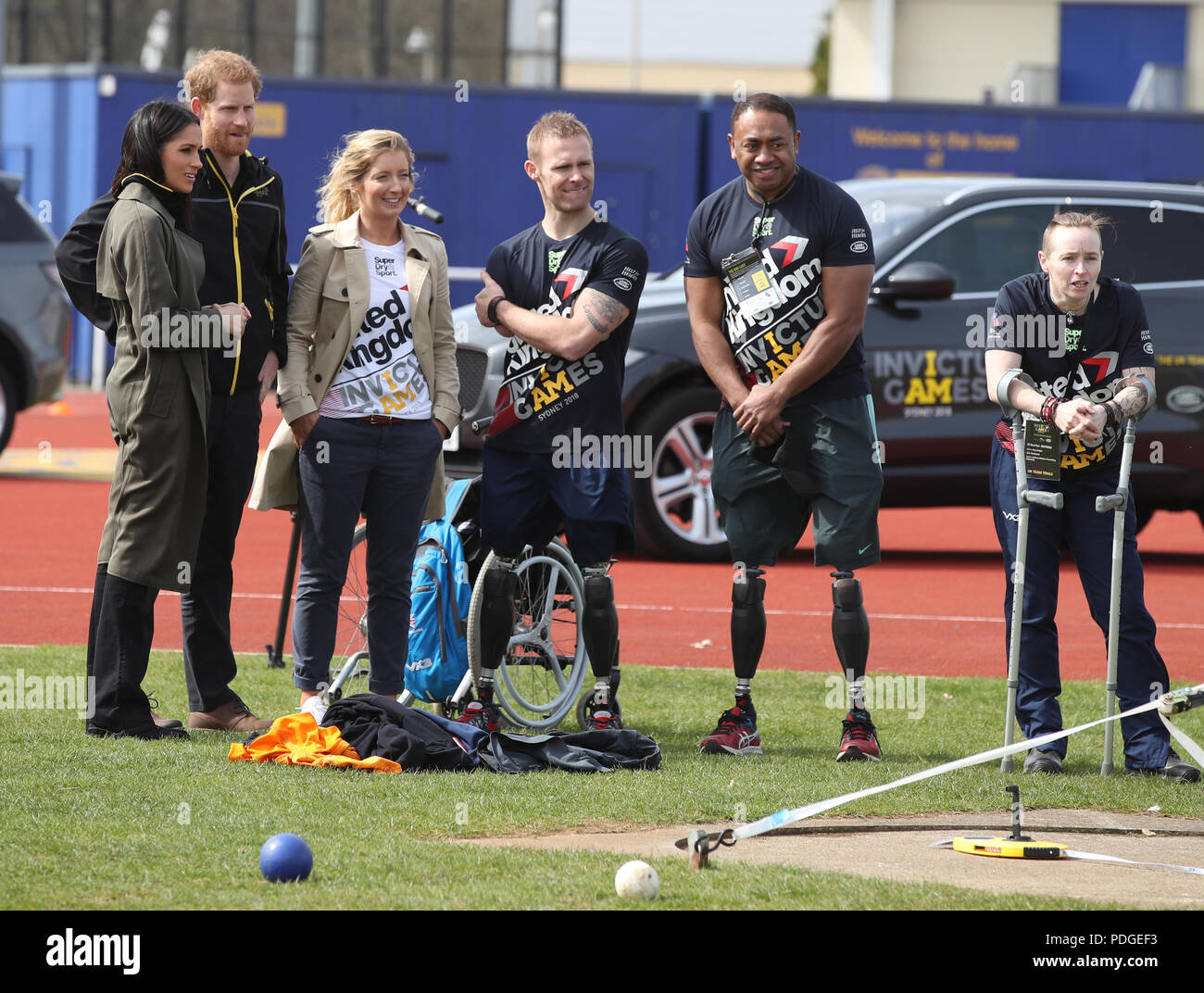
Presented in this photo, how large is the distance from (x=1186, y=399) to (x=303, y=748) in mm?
7038

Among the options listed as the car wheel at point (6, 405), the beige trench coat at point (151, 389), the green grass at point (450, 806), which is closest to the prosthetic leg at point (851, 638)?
the green grass at point (450, 806)

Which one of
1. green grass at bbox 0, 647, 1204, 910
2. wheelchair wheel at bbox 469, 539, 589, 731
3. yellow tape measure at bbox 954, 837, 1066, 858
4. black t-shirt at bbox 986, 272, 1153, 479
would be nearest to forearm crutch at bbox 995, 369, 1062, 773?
black t-shirt at bbox 986, 272, 1153, 479

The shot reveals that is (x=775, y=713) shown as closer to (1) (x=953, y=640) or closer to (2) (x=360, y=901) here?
(1) (x=953, y=640)

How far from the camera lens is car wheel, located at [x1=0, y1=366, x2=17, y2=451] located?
14.7 m

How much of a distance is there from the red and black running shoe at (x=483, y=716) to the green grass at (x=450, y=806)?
0.59 meters

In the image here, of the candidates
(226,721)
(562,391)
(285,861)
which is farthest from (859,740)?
(285,861)

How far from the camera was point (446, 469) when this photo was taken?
30.8 ft

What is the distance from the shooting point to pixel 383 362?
6.68 meters

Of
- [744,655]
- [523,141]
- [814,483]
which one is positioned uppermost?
[523,141]

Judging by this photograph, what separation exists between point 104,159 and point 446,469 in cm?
1703

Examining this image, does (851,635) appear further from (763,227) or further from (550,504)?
(763,227)

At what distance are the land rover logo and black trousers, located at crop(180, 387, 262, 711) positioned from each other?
257 inches

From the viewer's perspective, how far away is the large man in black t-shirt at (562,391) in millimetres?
6562

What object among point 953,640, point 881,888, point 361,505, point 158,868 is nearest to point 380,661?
point 361,505
